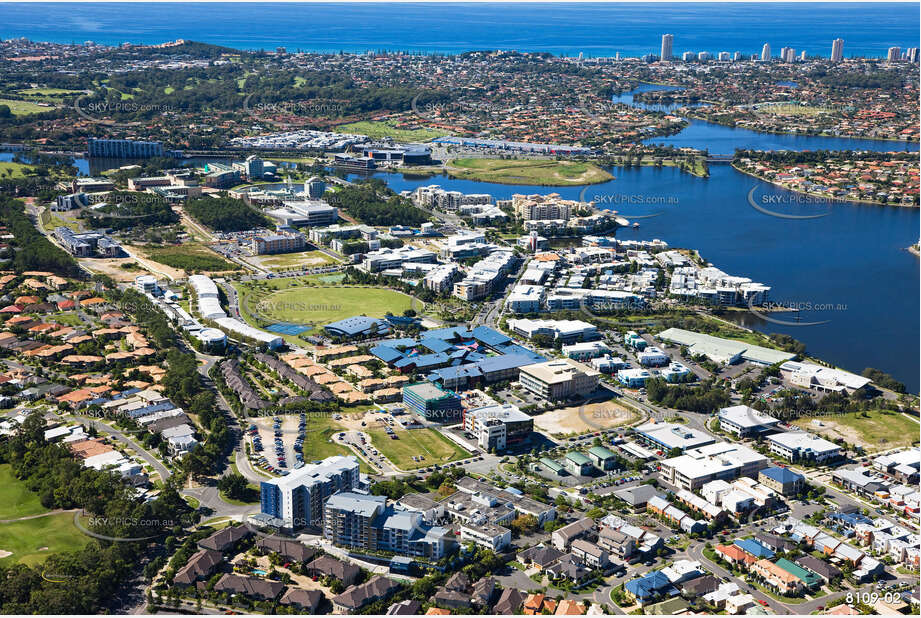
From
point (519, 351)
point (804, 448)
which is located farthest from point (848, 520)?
point (519, 351)

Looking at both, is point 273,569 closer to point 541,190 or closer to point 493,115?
point 541,190

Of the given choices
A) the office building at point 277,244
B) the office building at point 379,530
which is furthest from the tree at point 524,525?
the office building at point 277,244

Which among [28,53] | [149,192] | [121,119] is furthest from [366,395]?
[28,53]

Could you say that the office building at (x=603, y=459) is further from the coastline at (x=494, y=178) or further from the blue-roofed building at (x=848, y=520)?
the coastline at (x=494, y=178)

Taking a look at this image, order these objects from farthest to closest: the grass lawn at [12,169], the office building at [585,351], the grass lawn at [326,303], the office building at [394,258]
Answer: the grass lawn at [12,169] < the office building at [394,258] < the grass lawn at [326,303] < the office building at [585,351]

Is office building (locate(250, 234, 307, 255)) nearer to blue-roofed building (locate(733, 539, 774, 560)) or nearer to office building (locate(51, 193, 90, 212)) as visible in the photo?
office building (locate(51, 193, 90, 212))

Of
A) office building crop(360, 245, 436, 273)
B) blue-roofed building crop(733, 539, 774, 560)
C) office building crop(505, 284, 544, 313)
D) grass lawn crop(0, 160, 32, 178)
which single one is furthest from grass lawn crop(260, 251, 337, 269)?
blue-roofed building crop(733, 539, 774, 560)
